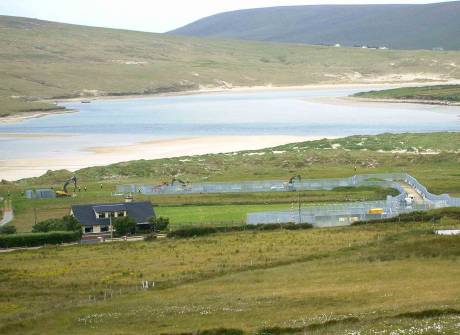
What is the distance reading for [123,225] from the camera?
1591 inches

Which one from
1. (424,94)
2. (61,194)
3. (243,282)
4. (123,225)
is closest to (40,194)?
(61,194)

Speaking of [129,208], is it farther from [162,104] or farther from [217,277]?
[162,104]

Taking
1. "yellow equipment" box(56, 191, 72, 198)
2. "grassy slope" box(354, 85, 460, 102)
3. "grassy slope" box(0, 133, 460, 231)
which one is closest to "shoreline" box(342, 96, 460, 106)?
"grassy slope" box(354, 85, 460, 102)

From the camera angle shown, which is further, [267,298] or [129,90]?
[129,90]

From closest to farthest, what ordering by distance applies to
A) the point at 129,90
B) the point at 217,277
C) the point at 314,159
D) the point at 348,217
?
the point at 217,277 < the point at 348,217 < the point at 314,159 < the point at 129,90

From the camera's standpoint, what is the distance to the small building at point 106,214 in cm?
4125

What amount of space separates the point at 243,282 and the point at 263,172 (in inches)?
1349

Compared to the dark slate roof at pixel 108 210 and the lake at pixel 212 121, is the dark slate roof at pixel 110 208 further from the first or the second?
the lake at pixel 212 121

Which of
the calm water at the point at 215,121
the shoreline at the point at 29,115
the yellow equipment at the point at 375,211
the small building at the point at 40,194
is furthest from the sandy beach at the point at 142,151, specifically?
the shoreline at the point at 29,115

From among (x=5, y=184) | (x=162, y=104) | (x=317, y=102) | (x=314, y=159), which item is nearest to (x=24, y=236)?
(x=5, y=184)

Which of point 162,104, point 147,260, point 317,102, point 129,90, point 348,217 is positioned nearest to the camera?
point 147,260

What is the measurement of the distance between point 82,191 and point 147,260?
23.2 metres

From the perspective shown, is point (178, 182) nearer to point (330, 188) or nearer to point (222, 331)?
point (330, 188)

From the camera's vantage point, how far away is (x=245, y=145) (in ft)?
266
